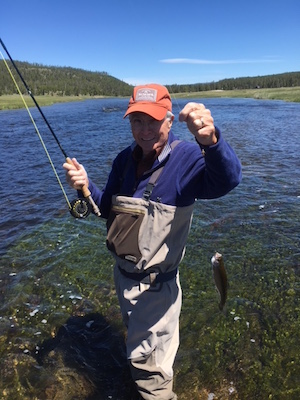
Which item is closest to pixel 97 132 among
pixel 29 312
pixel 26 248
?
pixel 26 248

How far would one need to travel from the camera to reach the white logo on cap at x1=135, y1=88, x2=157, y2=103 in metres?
3.21

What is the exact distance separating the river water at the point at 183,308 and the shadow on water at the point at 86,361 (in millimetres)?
15

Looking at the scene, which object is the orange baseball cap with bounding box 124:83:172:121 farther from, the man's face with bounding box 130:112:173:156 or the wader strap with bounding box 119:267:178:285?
the wader strap with bounding box 119:267:178:285

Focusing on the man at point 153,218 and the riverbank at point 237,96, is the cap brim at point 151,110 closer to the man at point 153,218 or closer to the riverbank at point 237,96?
the man at point 153,218

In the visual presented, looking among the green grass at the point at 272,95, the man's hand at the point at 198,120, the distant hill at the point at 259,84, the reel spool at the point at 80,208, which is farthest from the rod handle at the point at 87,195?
the distant hill at the point at 259,84

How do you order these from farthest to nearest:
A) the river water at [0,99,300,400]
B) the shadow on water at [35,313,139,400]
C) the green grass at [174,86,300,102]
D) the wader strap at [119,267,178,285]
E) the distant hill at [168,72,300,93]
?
the distant hill at [168,72,300,93], the green grass at [174,86,300,102], the river water at [0,99,300,400], the shadow on water at [35,313,139,400], the wader strap at [119,267,178,285]

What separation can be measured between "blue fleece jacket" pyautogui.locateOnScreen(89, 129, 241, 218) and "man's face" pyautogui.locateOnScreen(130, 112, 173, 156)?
4.7 inches

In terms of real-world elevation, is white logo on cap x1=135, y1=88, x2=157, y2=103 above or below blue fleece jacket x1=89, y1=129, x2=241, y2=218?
above

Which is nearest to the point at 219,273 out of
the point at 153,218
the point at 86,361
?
the point at 153,218

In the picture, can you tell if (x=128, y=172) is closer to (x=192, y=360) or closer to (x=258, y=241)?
(x=192, y=360)

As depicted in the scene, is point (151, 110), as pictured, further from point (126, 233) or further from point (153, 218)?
point (126, 233)

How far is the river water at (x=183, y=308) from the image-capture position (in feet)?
15.2

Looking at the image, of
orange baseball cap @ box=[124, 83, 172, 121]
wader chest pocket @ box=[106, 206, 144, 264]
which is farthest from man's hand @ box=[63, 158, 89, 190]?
orange baseball cap @ box=[124, 83, 172, 121]

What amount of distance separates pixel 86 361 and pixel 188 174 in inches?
136
